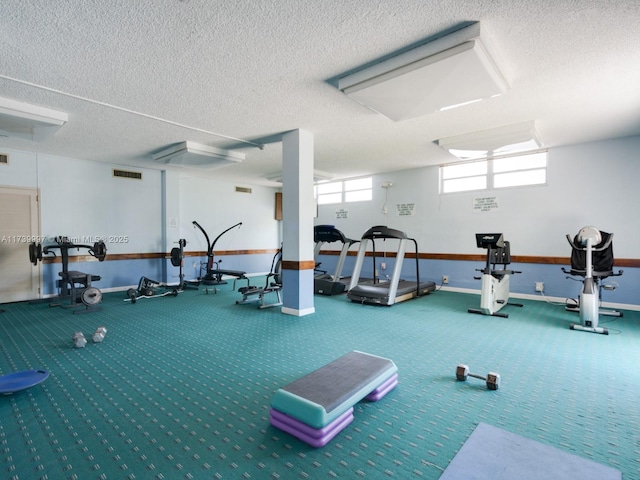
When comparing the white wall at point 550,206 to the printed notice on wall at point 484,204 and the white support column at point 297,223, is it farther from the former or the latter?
the white support column at point 297,223

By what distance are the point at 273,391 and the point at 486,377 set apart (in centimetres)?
174

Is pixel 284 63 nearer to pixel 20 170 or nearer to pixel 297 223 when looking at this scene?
pixel 297 223

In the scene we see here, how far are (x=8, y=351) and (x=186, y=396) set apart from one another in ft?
7.87

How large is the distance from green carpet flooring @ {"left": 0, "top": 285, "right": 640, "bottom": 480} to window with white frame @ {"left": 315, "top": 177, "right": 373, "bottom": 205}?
4.70 m

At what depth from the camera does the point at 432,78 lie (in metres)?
2.99

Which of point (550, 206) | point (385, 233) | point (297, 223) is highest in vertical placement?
point (550, 206)

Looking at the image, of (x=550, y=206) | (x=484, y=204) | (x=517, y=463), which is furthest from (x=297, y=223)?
(x=550, y=206)

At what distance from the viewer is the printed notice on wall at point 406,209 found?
7.62m

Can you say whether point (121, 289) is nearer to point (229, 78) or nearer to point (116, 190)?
point (116, 190)

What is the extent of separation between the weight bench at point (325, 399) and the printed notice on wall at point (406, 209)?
Result: 5.71 m

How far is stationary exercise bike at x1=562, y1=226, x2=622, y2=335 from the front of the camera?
4027mm

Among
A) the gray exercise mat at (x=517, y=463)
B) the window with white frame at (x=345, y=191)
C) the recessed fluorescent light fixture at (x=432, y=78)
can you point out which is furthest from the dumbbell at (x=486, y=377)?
the window with white frame at (x=345, y=191)

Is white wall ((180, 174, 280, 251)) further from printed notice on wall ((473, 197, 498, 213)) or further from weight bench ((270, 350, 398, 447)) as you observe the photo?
weight bench ((270, 350, 398, 447))

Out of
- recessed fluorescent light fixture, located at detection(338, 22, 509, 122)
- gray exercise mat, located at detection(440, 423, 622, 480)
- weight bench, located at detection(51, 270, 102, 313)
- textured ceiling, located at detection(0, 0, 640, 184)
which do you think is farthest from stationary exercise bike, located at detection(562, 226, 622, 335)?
weight bench, located at detection(51, 270, 102, 313)
